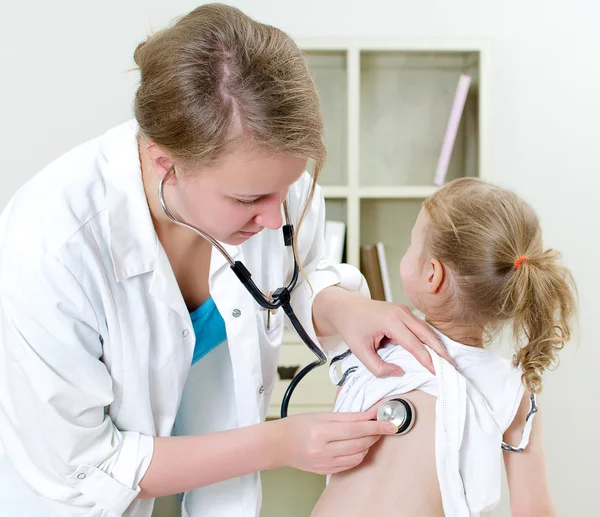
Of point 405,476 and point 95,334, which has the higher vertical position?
point 95,334

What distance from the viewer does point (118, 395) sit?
106 cm

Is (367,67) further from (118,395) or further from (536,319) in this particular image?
(118,395)

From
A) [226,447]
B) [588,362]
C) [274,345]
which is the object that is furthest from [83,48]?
[588,362]

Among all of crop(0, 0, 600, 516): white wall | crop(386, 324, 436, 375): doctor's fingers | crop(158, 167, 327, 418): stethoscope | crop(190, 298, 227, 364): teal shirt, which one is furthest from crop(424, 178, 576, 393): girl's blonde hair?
crop(0, 0, 600, 516): white wall

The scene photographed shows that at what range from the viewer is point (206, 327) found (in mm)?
1218

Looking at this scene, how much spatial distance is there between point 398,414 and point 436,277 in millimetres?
257

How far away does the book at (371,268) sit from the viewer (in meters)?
2.18

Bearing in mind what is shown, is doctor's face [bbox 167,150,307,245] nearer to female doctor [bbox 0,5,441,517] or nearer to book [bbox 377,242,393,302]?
female doctor [bbox 0,5,441,517]

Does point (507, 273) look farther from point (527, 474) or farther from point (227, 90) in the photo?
point (227, 90)

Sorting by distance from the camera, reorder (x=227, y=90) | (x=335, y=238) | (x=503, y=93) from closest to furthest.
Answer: (x=227, y=90), (x=335, y=238), (x=503, y=93)

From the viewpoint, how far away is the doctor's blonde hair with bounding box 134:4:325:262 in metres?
0.89

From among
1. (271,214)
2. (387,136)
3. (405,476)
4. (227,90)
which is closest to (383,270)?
(387,136)

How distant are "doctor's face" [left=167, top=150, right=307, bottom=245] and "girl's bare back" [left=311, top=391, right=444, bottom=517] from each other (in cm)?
40

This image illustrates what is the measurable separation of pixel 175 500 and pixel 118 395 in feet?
1.54
